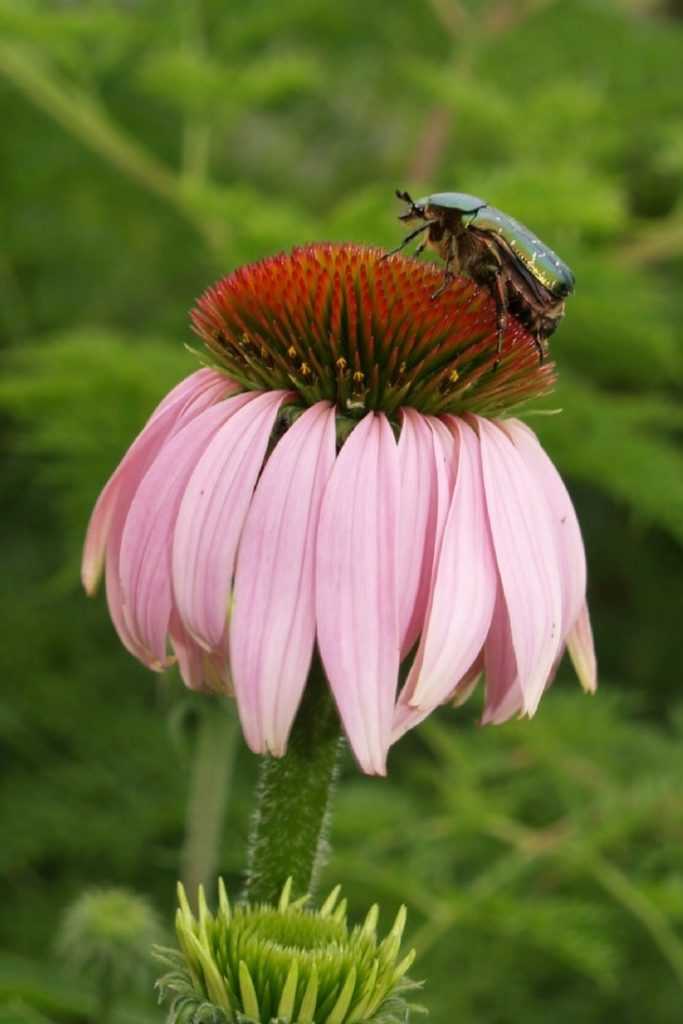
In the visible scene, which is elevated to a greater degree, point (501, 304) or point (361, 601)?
point (501, 304)

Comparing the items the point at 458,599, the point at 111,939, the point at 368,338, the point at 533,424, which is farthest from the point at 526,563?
the point at 533,424

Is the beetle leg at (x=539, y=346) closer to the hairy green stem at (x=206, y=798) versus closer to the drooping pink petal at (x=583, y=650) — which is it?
the drooping pink petal at (x=583, y=650)

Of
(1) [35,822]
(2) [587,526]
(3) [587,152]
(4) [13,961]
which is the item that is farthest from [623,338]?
(4) [13,961]

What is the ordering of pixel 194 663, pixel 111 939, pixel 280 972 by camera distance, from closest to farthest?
pixel 280 972, pixel 194 663, pixel 111 939

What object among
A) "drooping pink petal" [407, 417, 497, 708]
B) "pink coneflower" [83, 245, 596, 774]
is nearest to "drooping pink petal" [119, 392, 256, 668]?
"pink coneflower" [83, 245, 596, 774]

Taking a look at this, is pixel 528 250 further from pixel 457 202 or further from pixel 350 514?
pixel 350 514

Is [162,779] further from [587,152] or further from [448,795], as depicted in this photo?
[587,152]

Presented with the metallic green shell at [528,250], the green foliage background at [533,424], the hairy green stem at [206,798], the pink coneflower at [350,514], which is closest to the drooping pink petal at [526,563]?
the pink coneflower at [350,514]
